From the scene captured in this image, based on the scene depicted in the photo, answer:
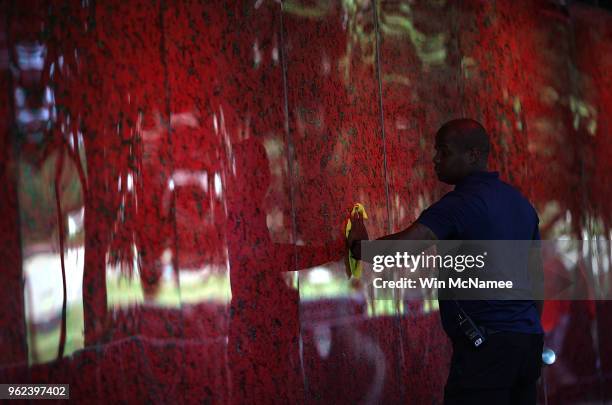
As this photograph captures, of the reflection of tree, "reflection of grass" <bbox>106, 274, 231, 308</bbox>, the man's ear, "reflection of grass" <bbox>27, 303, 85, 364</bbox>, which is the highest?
the reflection of tree

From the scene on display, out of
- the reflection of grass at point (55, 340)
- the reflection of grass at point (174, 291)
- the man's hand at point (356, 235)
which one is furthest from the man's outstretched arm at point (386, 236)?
the reflection of grass at point (55, 340)

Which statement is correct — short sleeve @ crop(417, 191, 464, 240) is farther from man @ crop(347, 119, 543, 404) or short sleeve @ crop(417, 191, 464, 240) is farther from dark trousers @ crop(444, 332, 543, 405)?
dark trousers @ crop(444, 332, 543, 405)

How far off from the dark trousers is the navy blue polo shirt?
0.05 meters

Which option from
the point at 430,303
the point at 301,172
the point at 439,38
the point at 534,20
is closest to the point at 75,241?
the point at 301,172

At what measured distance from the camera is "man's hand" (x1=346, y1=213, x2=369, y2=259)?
3961mm

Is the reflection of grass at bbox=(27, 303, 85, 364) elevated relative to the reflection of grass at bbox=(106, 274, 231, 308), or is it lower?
lower

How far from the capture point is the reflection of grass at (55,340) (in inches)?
116

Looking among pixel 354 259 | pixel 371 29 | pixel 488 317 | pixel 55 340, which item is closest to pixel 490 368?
pixel 488 317

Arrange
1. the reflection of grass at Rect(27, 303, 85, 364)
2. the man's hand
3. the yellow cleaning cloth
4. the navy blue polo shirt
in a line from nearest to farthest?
the reflection of grass at Rect(27, 303, 85, 364), the navy blue polo shirt, the man's hand, the yellow cleaning cloth

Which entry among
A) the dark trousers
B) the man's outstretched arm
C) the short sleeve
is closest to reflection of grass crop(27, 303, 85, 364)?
the man's outstretched arm

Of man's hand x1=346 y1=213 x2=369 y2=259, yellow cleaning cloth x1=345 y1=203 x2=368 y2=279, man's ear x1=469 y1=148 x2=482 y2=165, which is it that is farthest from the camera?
yellow cleaning cloth x1=345 y1=203 x2=368 y2=279

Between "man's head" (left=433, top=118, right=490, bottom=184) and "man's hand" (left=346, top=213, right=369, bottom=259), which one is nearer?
"man's head" (left=433, top=118, right=490, bottom=184)

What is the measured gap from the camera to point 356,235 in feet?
13.6

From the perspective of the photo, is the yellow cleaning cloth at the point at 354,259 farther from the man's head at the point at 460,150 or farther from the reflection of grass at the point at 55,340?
the reflection of grass at the point at 55,340
